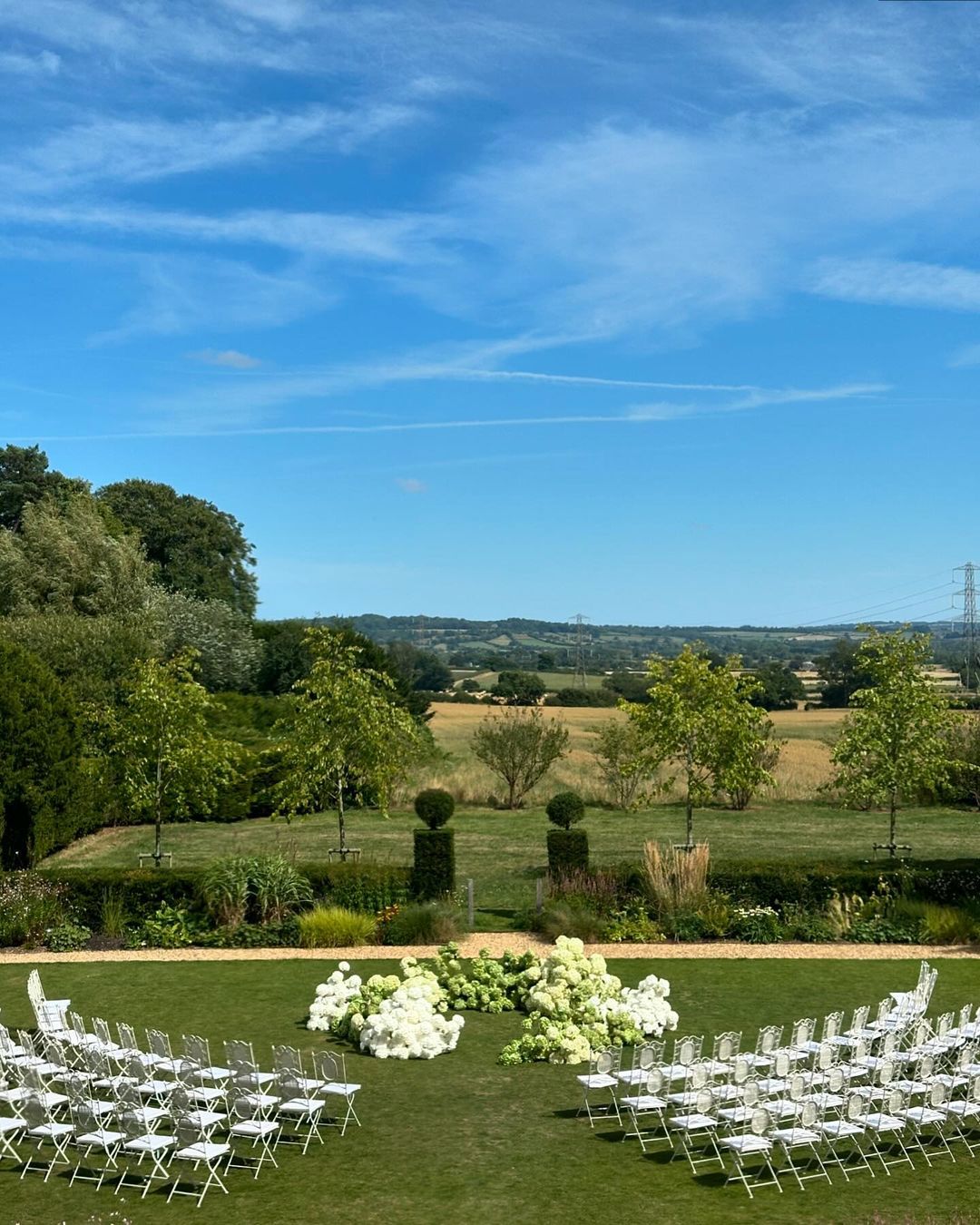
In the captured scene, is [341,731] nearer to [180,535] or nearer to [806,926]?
[806,926]

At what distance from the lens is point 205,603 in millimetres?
57625

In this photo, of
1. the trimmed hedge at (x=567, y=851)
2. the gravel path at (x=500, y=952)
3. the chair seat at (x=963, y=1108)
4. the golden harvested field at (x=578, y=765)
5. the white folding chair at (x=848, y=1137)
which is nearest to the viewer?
the white folding chair at (x=848, y=1137)

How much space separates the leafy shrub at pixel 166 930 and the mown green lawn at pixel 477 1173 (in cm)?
450

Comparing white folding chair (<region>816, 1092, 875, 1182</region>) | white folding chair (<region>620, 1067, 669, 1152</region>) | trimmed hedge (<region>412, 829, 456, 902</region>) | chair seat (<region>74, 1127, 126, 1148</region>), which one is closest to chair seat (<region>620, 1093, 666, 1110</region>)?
white folding chair (<region>620, 1067, 669, 1152</region>)

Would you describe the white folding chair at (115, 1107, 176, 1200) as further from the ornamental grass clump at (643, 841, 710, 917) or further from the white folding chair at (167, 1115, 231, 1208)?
the ornamental grass clump at (643, 841, 710, 917)

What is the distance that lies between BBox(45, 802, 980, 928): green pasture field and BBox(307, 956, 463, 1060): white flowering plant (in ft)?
28.1

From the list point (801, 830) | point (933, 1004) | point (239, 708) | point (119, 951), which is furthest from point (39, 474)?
point (933, 1004)

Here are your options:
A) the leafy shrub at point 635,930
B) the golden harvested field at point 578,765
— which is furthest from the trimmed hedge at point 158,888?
the golden harvested field at point 578,765

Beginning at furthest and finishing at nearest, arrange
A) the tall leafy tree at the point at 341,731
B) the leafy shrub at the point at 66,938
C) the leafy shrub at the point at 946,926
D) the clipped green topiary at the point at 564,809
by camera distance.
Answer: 1. the tall leafy tree at the point at 341,731
2. the clipped green topiary at the point at 564,809
3. the leafy shrub at the point at 66,938
4. the leafy shrub at the point at 946,926

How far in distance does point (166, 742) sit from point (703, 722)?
10661mm

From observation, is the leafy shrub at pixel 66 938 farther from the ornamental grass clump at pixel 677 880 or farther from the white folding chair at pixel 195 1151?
the white folding chair at pixel 195 1151

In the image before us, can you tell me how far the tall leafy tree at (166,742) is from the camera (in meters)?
27.1

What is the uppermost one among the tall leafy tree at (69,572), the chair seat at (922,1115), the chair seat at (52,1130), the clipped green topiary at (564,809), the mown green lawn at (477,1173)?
the tall leafy tree at (69,572)

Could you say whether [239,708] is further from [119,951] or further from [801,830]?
[119,951]
